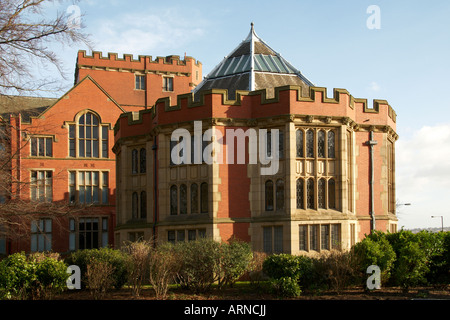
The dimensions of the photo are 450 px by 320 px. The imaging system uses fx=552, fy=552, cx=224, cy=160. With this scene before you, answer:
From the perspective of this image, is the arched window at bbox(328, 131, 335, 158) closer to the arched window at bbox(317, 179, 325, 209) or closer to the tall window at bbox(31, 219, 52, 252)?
the arched window at bbox(317, 179, 325, 209)

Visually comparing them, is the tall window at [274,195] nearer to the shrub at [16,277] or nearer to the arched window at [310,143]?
the arched window at [310,143]

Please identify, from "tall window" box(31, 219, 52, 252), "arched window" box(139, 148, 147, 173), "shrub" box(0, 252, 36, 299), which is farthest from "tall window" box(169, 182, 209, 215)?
"tall window" box(31, 219, 52, 252)

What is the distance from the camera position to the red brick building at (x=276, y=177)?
70.2ft

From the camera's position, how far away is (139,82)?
4475 centimetres

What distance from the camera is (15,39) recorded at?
1562 cm

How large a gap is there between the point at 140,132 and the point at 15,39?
1034cm

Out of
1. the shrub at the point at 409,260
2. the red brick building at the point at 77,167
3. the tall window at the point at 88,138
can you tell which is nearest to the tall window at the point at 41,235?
the red brick building at the point at 77,167

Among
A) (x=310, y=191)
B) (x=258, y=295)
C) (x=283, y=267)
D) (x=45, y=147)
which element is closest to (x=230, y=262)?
(x=258, y=295)

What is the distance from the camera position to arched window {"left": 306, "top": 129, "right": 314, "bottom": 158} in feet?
71.6

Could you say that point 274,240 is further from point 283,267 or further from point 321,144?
point 321,144

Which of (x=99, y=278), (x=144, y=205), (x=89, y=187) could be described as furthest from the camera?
(x=89, y=187)

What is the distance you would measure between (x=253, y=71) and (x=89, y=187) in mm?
16547
